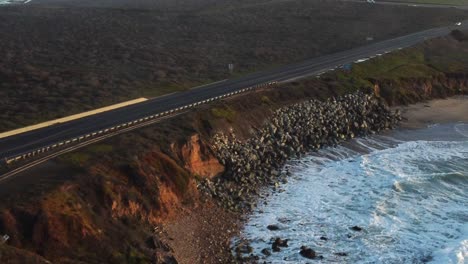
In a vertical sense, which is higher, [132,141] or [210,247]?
[132,141]

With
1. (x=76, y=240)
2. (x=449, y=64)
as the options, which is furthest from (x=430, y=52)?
(x=76, y=240)

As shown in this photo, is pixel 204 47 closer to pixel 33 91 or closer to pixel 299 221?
pixel 33 91

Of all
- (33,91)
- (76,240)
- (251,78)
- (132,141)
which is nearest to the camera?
(76,240)

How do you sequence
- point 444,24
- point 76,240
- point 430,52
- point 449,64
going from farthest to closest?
point 444,24 → point 430,52 → point 449,64 → point 76,240

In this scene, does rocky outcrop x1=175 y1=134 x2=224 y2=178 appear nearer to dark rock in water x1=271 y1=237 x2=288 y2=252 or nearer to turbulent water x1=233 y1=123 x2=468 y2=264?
turbulent water x1=233 y1=123 x2=468 y2=264

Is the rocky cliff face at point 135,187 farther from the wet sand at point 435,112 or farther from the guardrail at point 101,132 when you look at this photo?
the wet sand at point 435,112

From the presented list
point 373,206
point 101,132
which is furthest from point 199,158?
point 373,206

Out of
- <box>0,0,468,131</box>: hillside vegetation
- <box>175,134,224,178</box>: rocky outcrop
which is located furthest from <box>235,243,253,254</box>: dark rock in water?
<box>0,0,468,131</box>: hillside vegetation
